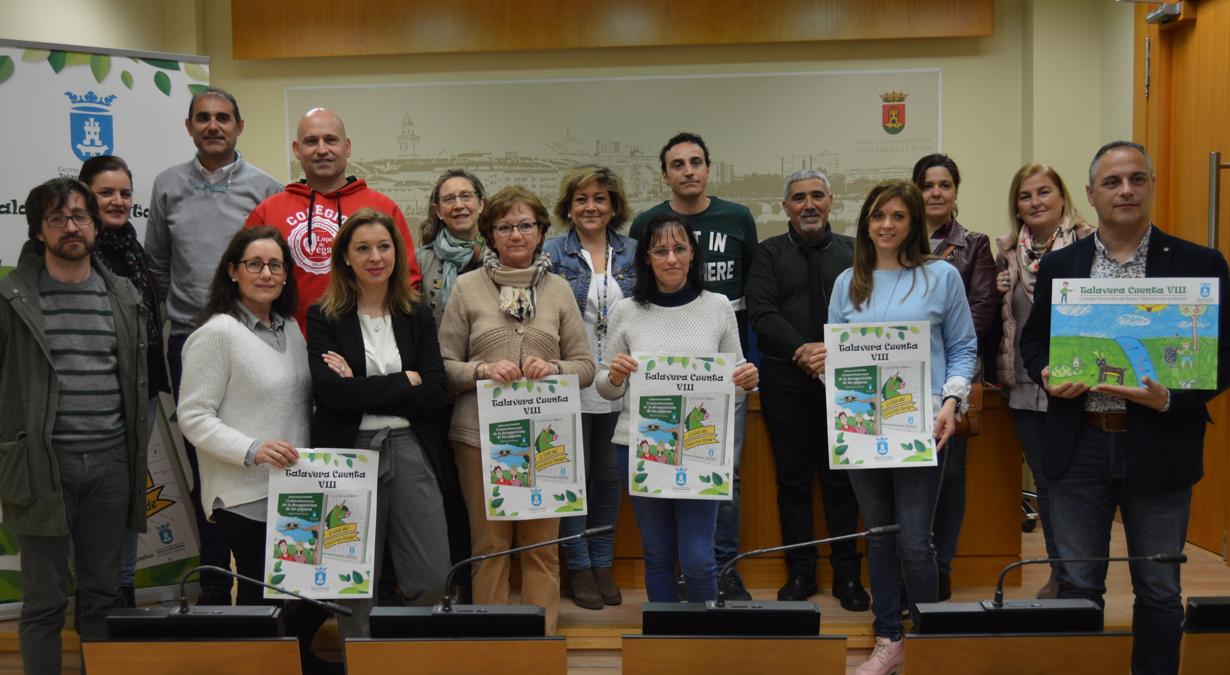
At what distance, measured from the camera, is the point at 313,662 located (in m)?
3.13

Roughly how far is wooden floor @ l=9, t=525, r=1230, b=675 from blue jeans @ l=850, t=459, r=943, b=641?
38 centimetres

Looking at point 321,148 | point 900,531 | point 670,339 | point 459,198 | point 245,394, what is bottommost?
point 900,531

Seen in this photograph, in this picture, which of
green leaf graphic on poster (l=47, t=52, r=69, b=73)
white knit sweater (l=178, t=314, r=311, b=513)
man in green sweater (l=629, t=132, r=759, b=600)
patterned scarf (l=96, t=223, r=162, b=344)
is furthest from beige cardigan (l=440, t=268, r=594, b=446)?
green leaf graphic on poster (l=47, t=52, r=69, b=73)

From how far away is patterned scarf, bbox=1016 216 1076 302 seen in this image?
348 cm

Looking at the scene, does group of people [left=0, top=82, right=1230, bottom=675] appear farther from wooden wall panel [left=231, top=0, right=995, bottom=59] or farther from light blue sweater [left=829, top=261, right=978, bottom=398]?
wooden wall panel [left=231, top=0, right=995, bottom=59]

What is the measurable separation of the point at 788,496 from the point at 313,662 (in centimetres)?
176

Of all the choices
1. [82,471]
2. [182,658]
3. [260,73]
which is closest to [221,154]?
[82,471]

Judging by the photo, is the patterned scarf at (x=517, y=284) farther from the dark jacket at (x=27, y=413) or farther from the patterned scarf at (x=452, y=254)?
the dark jacket at (x=27, y=413)

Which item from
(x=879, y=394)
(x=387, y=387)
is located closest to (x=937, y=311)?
(x=879, y=394)

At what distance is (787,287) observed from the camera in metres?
3.50

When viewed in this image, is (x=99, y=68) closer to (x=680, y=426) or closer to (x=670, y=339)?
(x=670, y=339)

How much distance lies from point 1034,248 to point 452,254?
2.11m

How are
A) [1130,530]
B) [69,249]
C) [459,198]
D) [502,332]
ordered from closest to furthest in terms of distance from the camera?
1. [1130,530]
2. [69,249]
3. [502,332]
4. [459,198]

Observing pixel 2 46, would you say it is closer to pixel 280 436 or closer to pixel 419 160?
pixel 280 436
